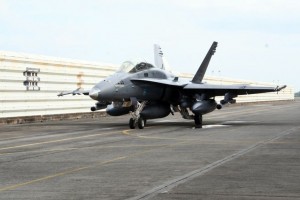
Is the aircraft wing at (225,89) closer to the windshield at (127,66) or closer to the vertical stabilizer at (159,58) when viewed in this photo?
the windshield at (127,66)

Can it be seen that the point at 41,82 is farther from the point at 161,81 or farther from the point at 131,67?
the point at 161,81

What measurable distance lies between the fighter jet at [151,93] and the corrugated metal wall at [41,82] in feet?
26.4

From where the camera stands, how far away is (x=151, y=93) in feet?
84.1

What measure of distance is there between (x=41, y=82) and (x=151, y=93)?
14.2 metres

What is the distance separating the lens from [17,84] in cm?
3422

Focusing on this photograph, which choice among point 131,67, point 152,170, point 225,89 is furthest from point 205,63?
point 152,170

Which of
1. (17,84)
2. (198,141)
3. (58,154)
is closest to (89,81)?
(17,84)

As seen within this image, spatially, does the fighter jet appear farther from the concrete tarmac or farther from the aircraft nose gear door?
the concrete tarmac

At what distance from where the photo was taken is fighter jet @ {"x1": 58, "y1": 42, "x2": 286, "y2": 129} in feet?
77.5

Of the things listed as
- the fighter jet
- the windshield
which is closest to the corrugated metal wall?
the fighter jet

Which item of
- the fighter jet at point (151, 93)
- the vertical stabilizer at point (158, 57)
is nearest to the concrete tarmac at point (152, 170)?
the fighter jet at point (151, 93)

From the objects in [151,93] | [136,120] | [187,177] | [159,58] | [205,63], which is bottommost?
[187,177]

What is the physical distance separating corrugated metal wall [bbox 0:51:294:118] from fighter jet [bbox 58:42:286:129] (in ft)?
26.4

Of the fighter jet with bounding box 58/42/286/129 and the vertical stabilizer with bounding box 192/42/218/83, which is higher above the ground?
the vertical stabilizer with bounding box 192/42/218/83
